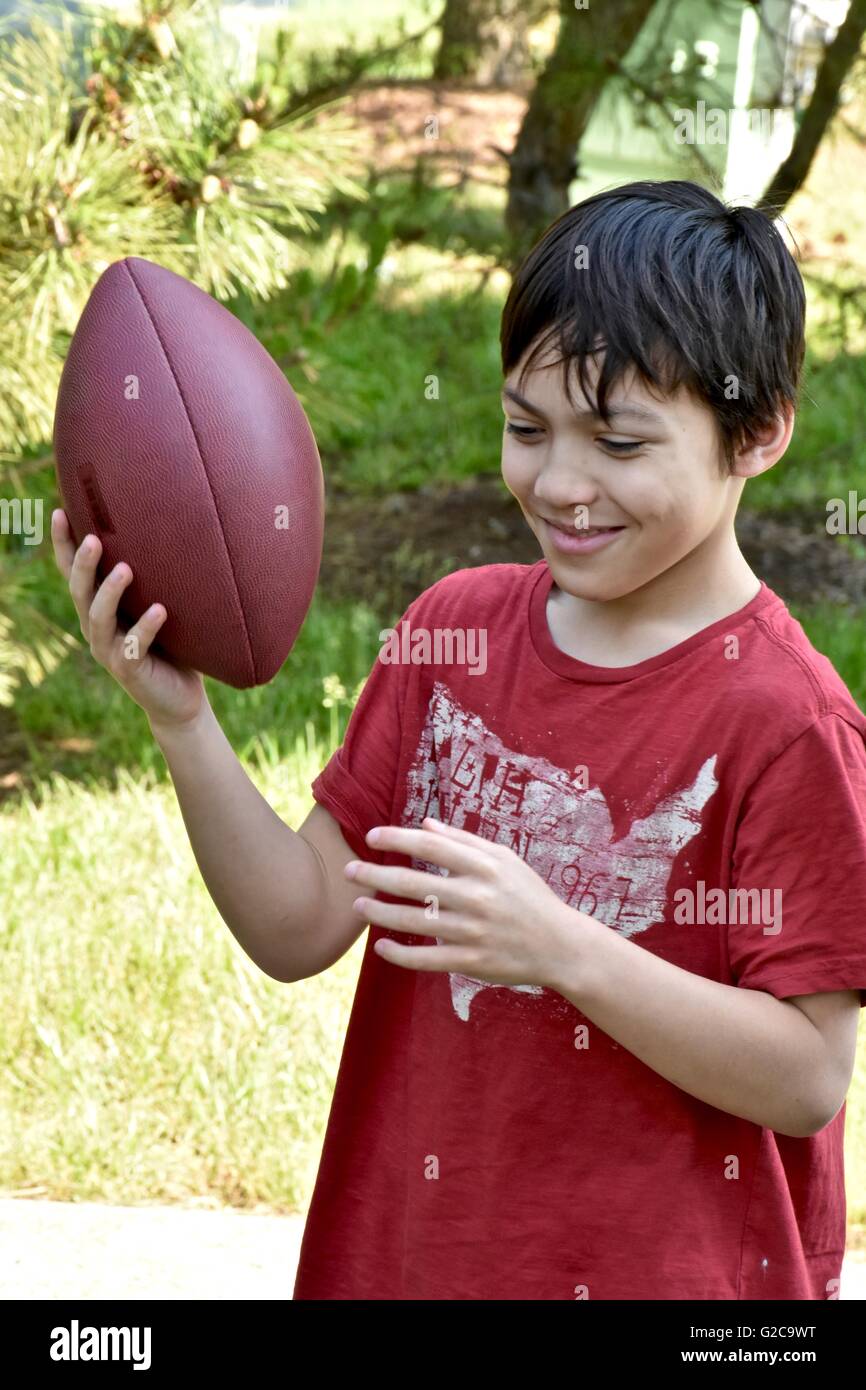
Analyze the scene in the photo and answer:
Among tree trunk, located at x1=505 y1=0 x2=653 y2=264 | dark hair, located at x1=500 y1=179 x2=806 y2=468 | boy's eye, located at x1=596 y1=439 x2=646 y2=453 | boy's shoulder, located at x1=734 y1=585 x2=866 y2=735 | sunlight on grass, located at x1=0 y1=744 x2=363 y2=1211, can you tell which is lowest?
sunlight on grass, located at x1=0 y1=744 x2=363 y2=1211

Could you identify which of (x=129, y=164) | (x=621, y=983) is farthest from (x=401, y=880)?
(x=129, y=164)

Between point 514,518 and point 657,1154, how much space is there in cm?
456

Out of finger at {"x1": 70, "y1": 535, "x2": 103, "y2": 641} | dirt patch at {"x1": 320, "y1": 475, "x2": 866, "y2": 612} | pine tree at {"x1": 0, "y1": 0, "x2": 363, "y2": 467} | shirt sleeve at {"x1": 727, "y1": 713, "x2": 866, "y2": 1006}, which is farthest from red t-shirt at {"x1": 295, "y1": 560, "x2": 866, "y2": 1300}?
dirt patch at {"x1": 320, "y1": 475, "x2": 866, "y2": 612}

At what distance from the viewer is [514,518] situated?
19.7 feet

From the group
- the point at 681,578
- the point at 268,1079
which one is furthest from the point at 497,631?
the point at 268,1079

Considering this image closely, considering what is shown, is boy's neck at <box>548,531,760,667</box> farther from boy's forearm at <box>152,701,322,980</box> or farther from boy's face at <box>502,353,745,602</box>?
boy's forearm at <box>152,701,322,980</box>

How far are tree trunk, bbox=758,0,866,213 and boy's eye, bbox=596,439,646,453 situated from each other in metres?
3.84

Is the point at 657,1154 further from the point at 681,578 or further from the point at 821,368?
the point at 821,368

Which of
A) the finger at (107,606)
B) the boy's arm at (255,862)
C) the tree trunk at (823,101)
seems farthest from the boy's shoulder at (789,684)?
Answer: the tree trunk at (823,101)

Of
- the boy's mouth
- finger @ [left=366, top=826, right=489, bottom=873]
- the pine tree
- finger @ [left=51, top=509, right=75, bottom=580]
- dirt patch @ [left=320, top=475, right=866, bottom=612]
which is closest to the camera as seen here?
finger @ [left=366, top=826, right=489, bottom=873]

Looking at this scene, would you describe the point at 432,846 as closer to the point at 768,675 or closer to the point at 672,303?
the point at 768,675

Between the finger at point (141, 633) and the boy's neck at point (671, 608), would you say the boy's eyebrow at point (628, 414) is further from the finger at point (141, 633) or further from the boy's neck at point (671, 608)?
the finger at point (141, 633)

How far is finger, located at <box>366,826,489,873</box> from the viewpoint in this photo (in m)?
1.31

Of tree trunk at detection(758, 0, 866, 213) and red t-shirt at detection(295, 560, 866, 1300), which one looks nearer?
red t-shirt at detection(295, 560, 866, 1300)
